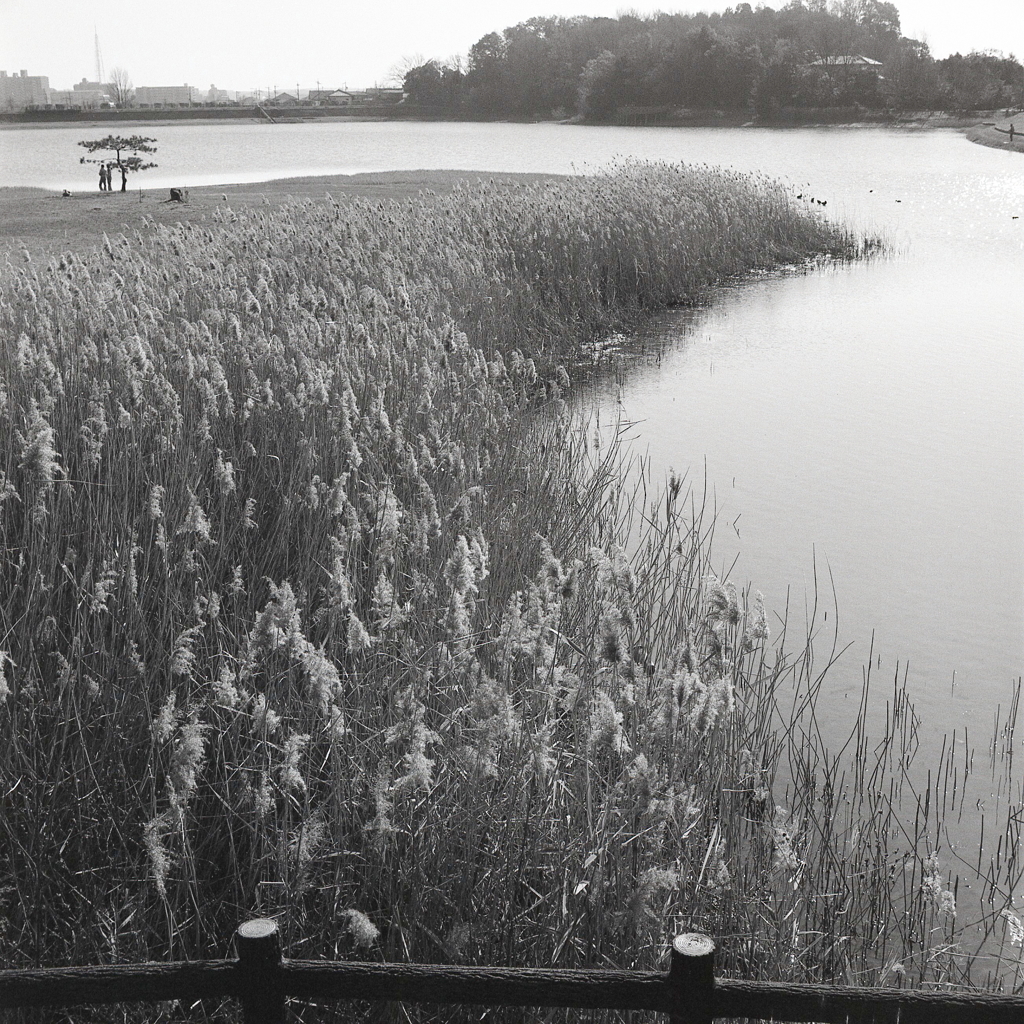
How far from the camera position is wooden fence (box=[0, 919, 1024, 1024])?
161 cm

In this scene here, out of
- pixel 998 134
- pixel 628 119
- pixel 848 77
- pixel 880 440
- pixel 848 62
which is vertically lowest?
pixel 880 440

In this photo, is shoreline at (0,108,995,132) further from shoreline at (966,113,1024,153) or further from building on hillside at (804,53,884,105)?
shoreline at (966,113,1024,153)

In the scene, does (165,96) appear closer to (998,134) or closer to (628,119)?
(628,119)

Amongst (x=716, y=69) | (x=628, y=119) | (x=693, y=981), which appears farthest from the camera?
(x=628, y=119)

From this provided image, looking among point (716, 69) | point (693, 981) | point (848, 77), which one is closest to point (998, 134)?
point (848, 77)

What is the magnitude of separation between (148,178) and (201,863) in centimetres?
3249

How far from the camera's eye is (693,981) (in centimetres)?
163

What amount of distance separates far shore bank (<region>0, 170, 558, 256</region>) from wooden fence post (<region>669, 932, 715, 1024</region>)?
1099 cm

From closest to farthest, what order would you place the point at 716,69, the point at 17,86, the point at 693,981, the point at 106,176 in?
the point at 693,981 < the point at 17,86 < the point at 106,176 < the point at 716,69

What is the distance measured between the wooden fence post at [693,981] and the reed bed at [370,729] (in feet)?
2.75

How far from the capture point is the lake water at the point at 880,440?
5.96 metres

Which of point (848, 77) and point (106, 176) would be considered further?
point (848, 77)

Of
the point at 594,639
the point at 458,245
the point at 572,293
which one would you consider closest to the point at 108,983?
the point at 594,639

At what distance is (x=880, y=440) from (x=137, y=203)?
49.1 feet
